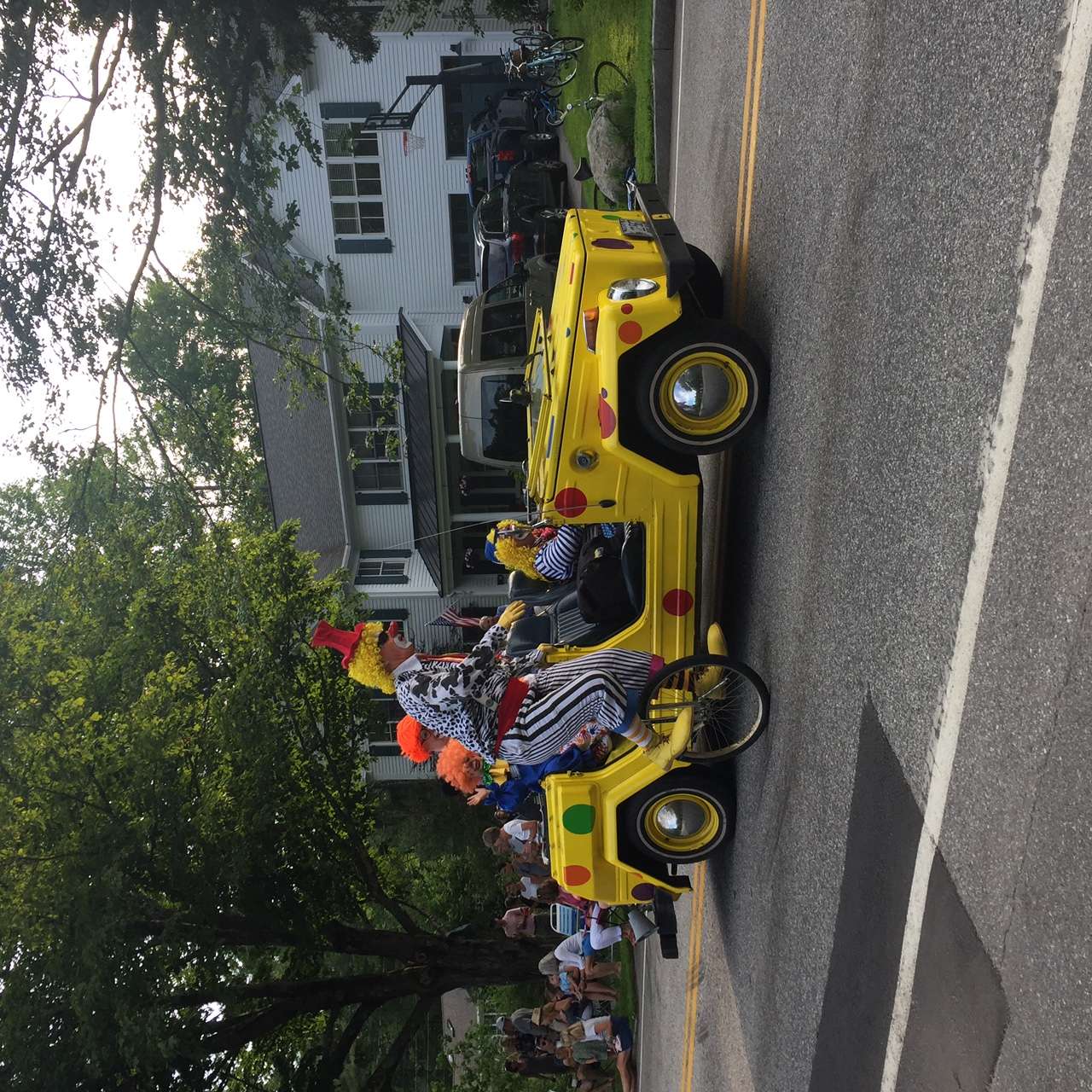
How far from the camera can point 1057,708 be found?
304cm

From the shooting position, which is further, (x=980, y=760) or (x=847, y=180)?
(x=847, y=180)

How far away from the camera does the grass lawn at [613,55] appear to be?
12680mm

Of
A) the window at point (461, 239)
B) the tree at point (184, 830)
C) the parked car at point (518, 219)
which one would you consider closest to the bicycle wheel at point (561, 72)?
the parked car at point (518, 219)

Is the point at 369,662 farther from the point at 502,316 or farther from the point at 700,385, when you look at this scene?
the point at 502,316

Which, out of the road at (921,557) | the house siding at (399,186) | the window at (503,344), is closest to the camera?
the road at (921,557)

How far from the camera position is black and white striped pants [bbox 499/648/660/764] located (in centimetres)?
623

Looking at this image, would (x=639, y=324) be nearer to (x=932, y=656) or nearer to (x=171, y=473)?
(x=932, y=656)

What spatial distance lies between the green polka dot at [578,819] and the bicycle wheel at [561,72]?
56.6ft

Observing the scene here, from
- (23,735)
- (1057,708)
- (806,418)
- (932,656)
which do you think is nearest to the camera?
(1057,708)

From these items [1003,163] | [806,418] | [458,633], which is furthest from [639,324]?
[458,633]

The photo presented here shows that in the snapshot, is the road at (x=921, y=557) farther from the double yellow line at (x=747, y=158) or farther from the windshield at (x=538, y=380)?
the windshield at (x=538, y=380)

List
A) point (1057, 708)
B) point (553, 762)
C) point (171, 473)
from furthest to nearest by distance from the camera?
point (171, 473) < point (553, 762) < point (1057, 708)

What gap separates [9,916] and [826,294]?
363 inches

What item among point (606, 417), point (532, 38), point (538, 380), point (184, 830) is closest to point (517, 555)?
point (538, 380)
